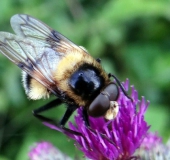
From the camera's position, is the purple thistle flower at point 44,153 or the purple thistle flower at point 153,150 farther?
the purple thistle flower at point 44,153

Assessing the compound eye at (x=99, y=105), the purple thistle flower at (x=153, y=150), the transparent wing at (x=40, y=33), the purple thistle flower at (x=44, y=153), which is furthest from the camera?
the purple thistle flower at (x=44, y=153)

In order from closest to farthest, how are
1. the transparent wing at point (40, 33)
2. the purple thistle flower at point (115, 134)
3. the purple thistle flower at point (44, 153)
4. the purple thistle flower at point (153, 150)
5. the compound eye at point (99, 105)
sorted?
the compound eye at point (99, 105), the purple thistle flower at point (115, 134), the transparent wing at point (40, 33), the purple thistle flower at point (153, 150), the purple thistle flower at point (44, 153)

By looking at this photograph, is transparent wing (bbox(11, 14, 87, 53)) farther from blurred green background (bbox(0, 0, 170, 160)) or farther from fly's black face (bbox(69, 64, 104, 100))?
blurred green background (bbox(0, 0, 170, 160))

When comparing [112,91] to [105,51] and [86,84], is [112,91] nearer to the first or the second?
[86,84]

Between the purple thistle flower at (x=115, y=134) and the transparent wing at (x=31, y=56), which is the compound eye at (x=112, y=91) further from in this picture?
the transparent wing at (x=31, y=56)

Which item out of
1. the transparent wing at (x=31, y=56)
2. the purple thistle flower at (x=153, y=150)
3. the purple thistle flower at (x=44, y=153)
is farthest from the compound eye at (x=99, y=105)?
the purple thistle flower at (x=44, y=153)

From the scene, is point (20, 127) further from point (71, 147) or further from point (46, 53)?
point (46, 53)

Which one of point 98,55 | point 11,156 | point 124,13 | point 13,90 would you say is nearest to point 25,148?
point 11,156
